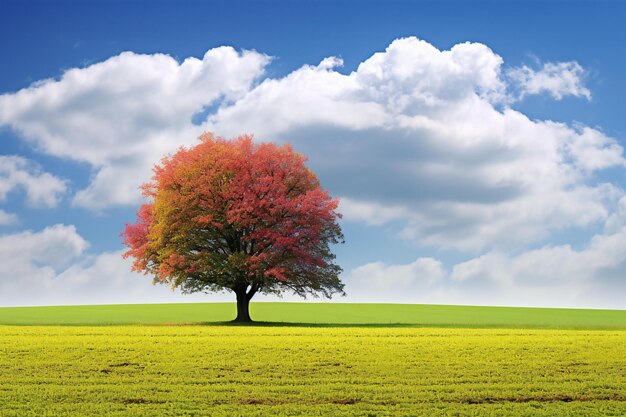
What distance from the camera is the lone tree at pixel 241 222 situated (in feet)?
174

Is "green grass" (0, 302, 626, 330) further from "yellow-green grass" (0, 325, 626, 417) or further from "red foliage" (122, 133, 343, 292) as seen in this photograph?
"yellow-green grass" (0, 325, 626, 417)

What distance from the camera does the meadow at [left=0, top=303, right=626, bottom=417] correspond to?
18.2 metres

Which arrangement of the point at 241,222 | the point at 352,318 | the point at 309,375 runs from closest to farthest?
the point at 309,375
the point at 241,222
the point at 352,318

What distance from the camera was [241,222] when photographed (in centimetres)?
5244

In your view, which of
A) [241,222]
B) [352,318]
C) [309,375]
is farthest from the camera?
[352,318]

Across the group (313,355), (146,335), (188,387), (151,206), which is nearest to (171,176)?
(151,206)

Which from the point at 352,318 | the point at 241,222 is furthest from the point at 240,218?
the point at 352,318

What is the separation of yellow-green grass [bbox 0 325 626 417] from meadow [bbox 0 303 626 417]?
5 centimetres

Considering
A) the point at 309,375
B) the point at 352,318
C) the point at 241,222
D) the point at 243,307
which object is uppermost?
the point at 241,222

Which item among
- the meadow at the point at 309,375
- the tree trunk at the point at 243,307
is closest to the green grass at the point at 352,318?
the tree trunk at the point at 243,307

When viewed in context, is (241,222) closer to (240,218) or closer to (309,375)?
(240,218)

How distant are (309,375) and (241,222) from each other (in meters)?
29.6

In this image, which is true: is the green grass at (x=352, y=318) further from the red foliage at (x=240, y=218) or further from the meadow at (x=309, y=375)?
the meadow at (x=309, y=375)

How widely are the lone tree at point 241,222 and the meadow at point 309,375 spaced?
14.6 m
